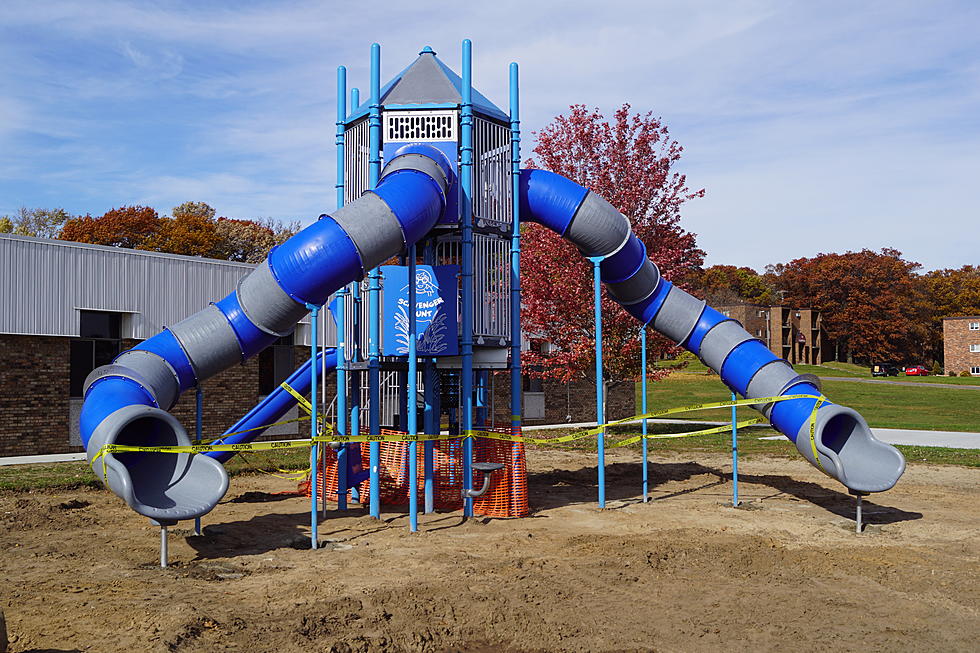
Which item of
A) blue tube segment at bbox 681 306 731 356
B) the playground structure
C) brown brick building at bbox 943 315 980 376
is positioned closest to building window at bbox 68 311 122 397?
the playground structure

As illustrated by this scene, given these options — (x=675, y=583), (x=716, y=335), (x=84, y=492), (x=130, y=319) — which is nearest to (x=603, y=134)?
(x=716, y=335)

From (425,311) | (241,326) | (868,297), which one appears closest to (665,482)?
(425,311)

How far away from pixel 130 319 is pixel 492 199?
1446cm

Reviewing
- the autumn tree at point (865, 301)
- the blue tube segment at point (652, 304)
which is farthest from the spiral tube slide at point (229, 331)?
the autumn tree at point (865, 301)

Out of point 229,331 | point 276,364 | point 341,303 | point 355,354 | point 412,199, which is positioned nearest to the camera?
point 229,331

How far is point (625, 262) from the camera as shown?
1434cm

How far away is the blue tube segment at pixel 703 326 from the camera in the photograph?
14.5 meters

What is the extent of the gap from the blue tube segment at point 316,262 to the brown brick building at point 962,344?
7510 centimetres

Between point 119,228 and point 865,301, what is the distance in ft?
199

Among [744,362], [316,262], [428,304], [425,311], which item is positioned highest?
[316,262]

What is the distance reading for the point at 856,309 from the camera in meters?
75.1

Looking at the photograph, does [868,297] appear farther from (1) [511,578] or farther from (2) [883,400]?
(1) [511,578]

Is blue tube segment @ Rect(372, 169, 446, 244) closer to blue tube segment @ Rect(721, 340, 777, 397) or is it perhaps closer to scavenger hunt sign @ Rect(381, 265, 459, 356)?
scavenger hunt sign @ Rect(381, 265, 459, 356)

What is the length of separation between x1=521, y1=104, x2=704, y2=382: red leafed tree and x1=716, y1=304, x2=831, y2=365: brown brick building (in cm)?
4911
